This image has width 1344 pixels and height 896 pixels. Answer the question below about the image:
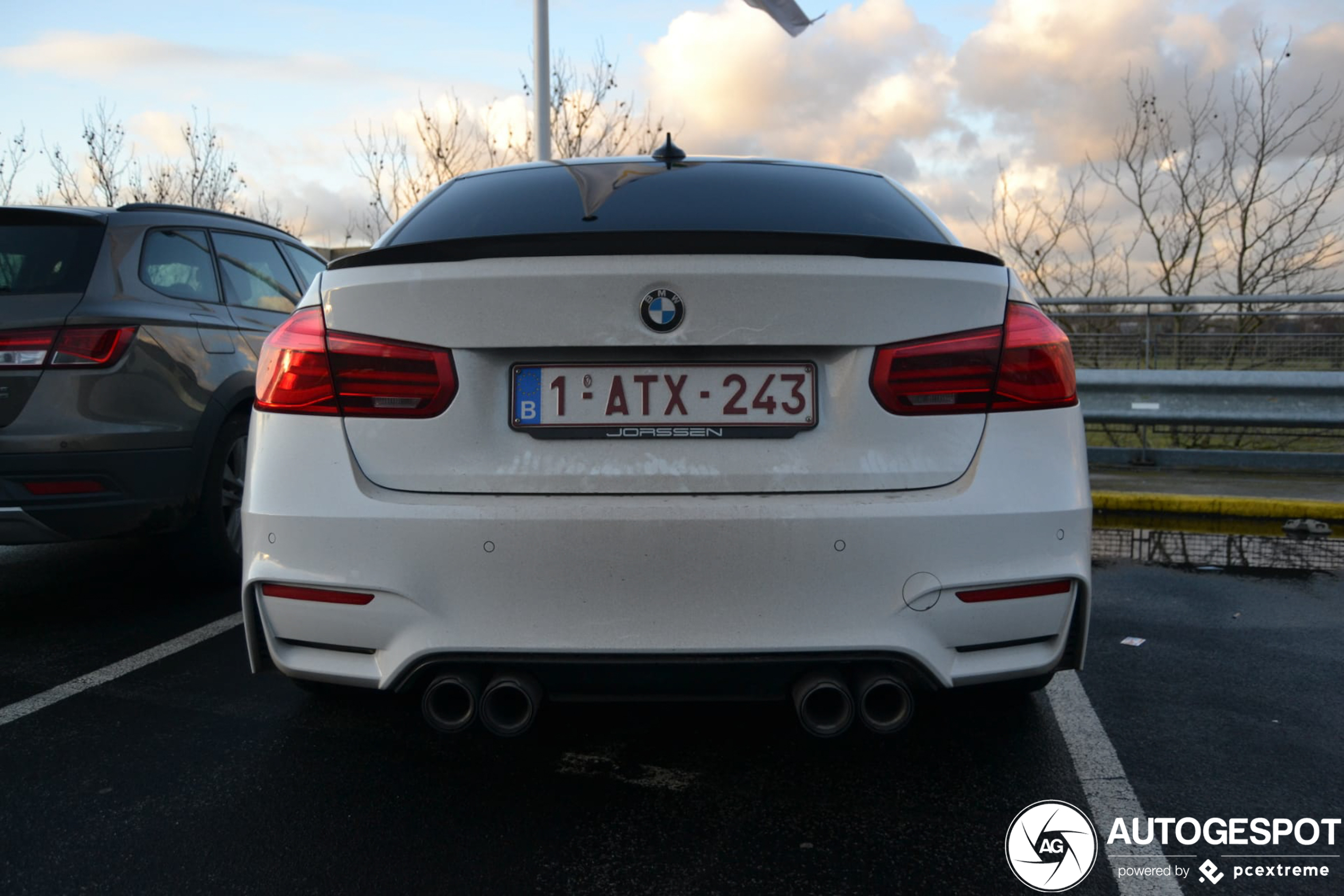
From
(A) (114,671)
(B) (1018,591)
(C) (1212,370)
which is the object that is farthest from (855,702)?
(C) (1212,370)

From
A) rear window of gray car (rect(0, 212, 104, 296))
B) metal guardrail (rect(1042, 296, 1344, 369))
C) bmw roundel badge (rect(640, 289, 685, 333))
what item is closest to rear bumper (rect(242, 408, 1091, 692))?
bmw roundel badge (rect(640, 289, 685, 333))

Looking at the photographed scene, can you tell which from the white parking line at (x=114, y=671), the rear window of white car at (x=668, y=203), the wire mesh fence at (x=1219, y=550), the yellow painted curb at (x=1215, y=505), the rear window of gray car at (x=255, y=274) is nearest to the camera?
the rear window of white car at (x=668, y=203)

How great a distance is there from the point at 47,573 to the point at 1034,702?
4.36 meters

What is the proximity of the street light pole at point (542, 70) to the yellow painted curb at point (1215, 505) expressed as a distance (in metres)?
6.44

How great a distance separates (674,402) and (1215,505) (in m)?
5.42

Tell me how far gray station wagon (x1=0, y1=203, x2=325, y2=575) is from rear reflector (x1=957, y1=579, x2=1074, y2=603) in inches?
122

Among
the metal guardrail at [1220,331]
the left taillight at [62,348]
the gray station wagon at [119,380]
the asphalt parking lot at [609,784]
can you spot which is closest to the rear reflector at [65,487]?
the gray station wagon at [119,380]

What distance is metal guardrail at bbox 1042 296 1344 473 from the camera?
7.54 m

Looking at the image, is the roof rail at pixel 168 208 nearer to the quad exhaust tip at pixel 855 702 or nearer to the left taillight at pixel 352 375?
the left taillight at pixel 352 375

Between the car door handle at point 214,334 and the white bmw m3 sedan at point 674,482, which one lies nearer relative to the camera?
the white bmw m3 sedan at point 674,482

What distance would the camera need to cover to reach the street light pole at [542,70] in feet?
34.6

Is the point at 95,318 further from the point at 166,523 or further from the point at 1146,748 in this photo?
the point at 1146,748

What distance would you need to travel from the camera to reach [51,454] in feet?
12.0

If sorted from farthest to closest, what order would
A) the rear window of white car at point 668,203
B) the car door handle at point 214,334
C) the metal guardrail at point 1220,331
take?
the metal guardrail at point 1220,331 → the car door handle at point 214,334 → the rear window of white car at point 668,203
